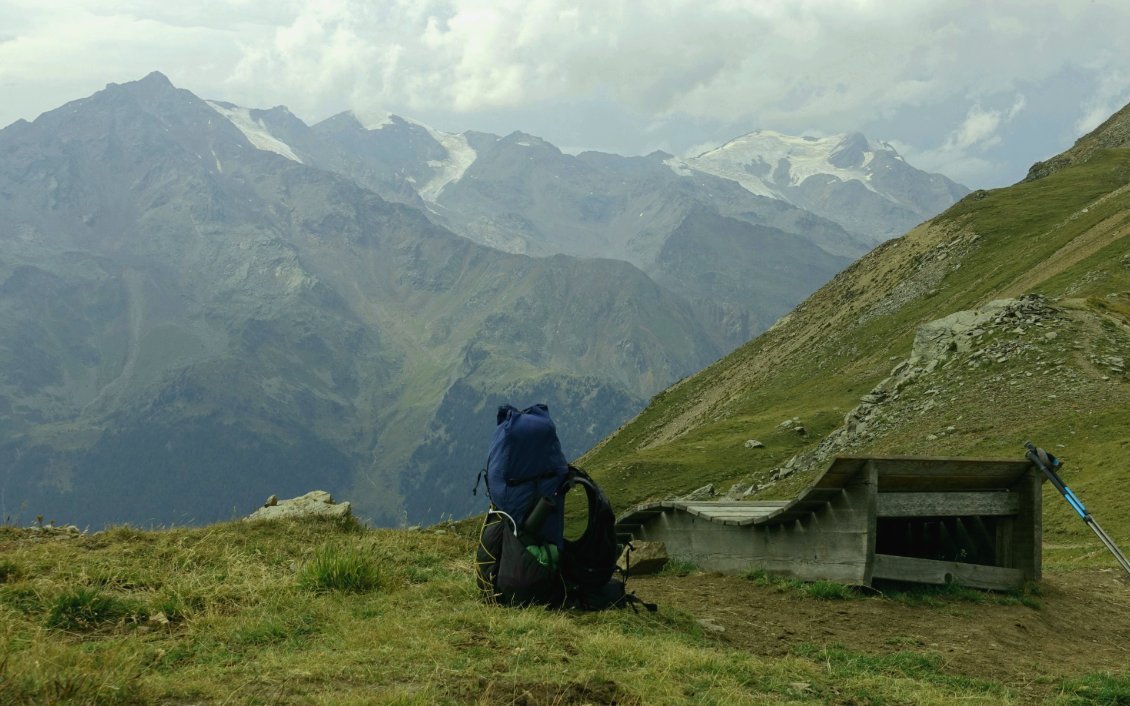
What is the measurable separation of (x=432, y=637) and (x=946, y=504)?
331 inches

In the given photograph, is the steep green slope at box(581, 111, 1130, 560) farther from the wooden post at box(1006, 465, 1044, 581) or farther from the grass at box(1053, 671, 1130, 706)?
the grass at box(1053, 671, 1130, 706)

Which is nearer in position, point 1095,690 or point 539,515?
point 1095,690

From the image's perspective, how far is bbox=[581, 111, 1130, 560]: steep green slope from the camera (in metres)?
29.9

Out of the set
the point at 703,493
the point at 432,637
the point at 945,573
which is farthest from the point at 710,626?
the point at 703,493

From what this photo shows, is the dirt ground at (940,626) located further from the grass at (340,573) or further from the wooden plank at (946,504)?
the grass at (340,573)

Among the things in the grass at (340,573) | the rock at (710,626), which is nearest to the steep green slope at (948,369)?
the rock at (710,626)

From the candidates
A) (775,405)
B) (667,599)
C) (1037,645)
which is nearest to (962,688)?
(1037,645)

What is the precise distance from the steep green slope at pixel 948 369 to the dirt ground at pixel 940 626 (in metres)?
9.77

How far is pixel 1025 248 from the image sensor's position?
208 ft

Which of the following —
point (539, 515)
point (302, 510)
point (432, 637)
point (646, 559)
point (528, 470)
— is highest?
point (528, 470)

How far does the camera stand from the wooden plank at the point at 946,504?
13094mm

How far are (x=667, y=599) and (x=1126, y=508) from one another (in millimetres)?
14792

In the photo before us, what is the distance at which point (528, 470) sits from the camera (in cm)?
1029

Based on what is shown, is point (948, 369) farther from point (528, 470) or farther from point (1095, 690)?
point (528, 470)
